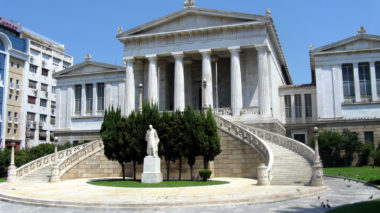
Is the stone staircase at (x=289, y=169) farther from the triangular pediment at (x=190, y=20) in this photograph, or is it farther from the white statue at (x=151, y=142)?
the triangular pediment at (x=190, y=20)

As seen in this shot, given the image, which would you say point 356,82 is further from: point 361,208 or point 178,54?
point 361,208

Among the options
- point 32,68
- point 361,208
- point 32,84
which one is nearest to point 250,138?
point 361,208

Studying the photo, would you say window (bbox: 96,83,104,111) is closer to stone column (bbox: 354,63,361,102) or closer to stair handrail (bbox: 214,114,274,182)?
stair handrail (bbox: 214,114,274,182)

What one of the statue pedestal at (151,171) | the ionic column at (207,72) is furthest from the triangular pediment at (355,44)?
the statue pedestal at (151,171)

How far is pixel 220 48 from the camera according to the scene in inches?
1726

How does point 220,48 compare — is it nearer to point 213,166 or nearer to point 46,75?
point 213,166

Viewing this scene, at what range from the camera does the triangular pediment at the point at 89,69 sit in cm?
5261

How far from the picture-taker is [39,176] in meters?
31.4

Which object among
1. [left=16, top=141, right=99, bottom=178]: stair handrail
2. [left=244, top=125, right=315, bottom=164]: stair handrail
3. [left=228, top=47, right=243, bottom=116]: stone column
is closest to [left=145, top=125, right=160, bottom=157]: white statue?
[left=244, top=125, right=315, bottom=164]: stair handrail

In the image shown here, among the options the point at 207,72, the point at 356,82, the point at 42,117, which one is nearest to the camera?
the point at 356,82

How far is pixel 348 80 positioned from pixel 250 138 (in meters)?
18.2

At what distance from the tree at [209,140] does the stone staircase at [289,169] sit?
415cm

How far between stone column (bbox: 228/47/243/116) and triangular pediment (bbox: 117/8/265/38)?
327cm

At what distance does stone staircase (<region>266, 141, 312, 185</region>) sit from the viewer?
80.5ft
